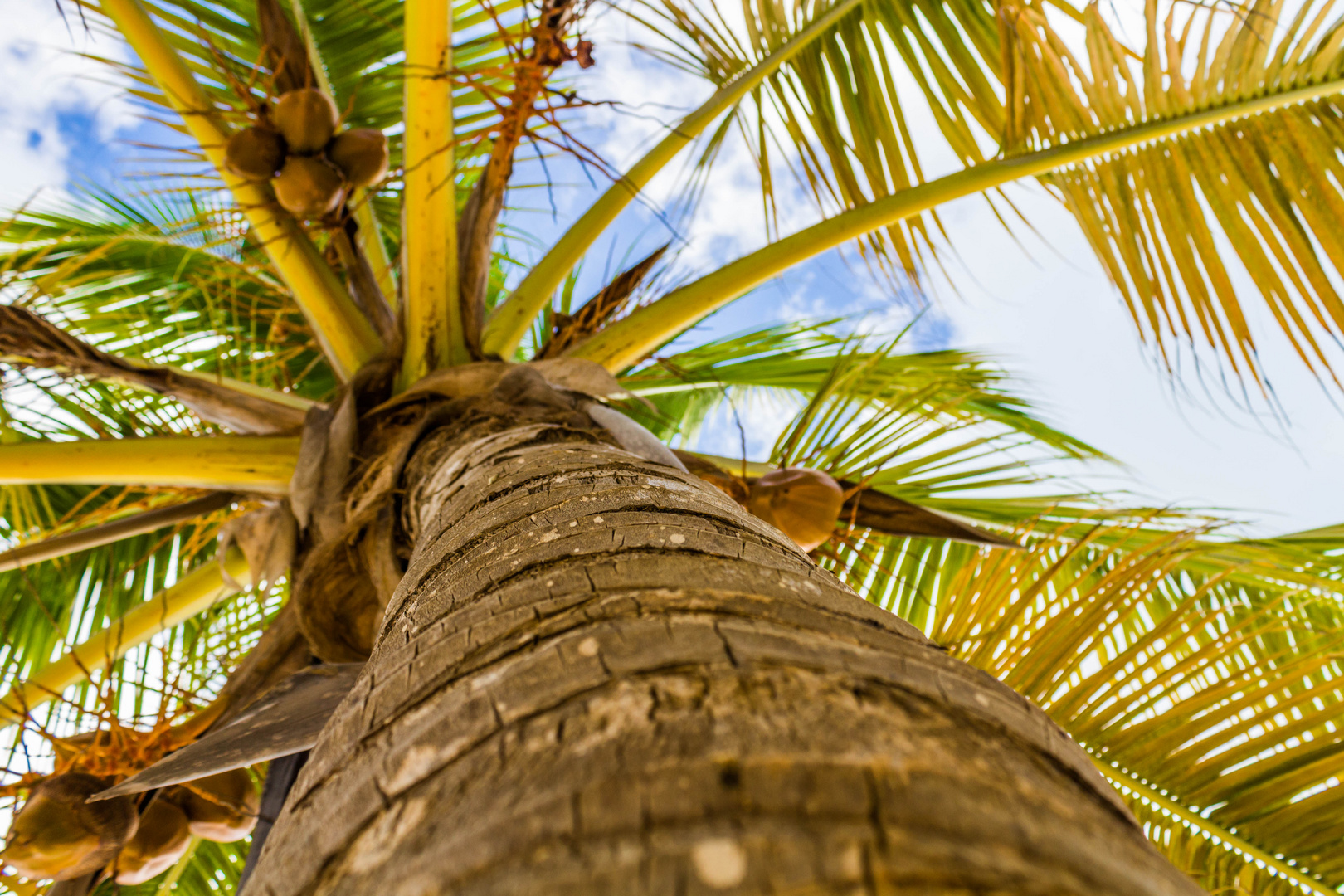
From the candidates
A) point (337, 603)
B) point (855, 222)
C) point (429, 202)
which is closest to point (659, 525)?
point (337, 603)

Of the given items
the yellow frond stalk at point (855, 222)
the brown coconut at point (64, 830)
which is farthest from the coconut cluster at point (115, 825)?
the yellow frond stalk at point (855, 222)

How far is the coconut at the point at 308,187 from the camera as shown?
1.71 m

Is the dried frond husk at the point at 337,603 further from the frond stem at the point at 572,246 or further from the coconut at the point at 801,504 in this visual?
the coconut at the point at 801,504

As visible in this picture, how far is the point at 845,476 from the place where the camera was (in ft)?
5.74

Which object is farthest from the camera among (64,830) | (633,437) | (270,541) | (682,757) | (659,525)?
(270,541)

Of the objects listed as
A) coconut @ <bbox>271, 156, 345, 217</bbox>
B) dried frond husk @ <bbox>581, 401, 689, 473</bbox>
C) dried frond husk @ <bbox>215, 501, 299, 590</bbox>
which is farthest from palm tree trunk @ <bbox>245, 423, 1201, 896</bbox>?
coconut @ <bbox>271, 156, 345, 217</bbox>

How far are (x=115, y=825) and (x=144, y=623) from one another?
2.19 ft

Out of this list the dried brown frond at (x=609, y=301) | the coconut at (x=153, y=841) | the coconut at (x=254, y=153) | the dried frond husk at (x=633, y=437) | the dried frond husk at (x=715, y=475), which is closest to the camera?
the dried frond husk at (x=633, y=437)

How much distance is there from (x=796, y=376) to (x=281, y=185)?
6.45ft

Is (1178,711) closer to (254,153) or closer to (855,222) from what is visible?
(855,222)

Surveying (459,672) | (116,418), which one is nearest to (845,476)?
(459,672)

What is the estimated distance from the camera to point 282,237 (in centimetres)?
171

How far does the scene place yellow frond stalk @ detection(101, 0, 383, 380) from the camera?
5.63 feet

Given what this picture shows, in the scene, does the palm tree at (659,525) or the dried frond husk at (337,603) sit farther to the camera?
the dried frond husk at (337,603)
